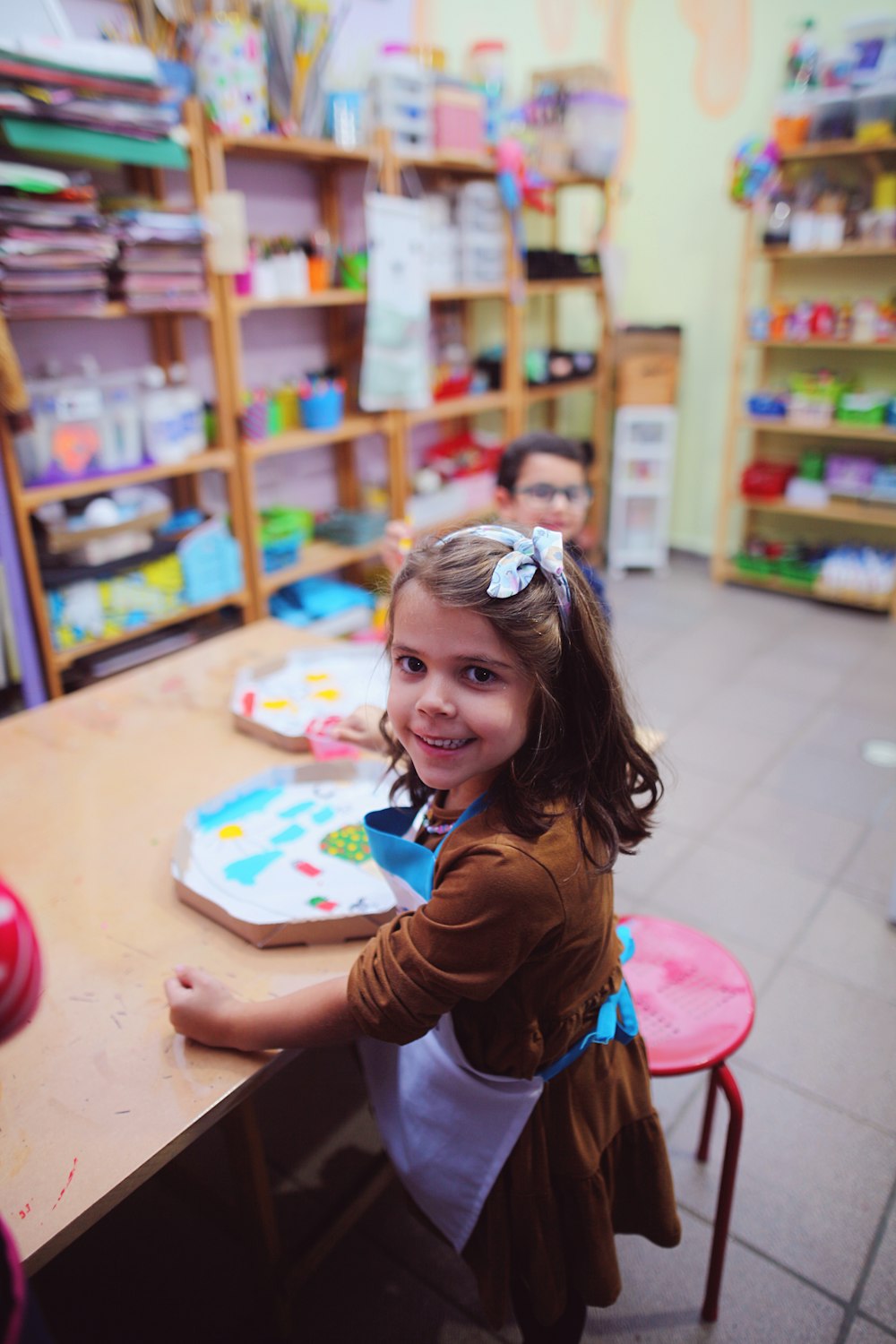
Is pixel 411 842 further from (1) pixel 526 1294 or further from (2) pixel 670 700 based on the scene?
(2) pixel 670 700

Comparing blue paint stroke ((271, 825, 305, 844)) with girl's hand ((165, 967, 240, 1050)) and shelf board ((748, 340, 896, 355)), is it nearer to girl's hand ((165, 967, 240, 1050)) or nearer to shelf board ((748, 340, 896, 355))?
girl's hand ((165, 967, 240, 1050))

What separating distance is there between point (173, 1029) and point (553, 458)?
1.39 m

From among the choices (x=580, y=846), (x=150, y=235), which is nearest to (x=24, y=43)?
(x=150, y=235)

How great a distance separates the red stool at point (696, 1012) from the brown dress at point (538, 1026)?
0.13 metres

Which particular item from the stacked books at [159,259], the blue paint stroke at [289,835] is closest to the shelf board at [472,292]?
the stacked books at [159,259]

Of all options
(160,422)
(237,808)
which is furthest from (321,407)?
(237,808)

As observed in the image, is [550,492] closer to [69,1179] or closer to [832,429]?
[69,1179]

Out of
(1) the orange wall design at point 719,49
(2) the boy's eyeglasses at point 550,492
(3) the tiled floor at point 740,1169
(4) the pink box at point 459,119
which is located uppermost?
(1) the orange wall design at point 719,49

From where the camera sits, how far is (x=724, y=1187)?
1.24 m

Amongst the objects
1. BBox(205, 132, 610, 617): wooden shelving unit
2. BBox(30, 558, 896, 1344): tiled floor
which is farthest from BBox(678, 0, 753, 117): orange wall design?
BBox(30, 558, 896, 1344): tiled floor

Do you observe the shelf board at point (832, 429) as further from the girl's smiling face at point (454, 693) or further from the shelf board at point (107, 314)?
the girl's smiling face at point (454, 693)

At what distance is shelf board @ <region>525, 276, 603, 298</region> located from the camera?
3945mm

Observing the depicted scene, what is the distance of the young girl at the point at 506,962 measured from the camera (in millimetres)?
837

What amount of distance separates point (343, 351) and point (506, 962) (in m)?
3.11
